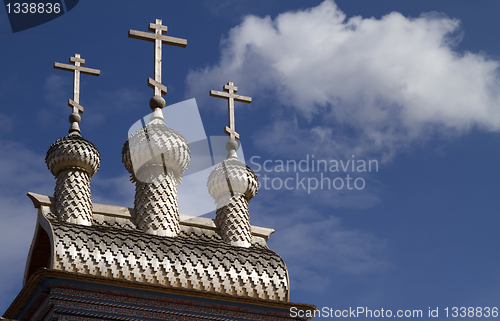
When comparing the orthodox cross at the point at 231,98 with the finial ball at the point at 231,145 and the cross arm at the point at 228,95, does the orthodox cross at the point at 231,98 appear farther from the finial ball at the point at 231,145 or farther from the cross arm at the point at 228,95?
the finial ball at the point at 231,145

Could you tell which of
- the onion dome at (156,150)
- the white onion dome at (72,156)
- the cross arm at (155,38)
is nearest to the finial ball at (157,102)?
the onion dome at (156,150)

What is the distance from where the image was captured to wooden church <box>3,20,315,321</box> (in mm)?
12375

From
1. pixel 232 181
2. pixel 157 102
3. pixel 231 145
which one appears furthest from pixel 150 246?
pixel 231 145

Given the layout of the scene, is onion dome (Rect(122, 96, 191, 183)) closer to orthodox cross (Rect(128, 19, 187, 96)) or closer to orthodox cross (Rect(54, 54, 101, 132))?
orthodox cross (Rect(128, 19, 187, 96))

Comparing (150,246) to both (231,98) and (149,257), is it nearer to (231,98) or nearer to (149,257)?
(149,257)

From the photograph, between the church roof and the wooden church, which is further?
the church roof

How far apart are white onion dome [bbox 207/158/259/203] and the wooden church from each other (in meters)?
0.02

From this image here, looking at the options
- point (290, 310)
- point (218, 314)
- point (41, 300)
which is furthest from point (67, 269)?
point (290, 310)

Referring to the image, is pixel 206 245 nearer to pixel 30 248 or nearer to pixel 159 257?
pixel 159 257

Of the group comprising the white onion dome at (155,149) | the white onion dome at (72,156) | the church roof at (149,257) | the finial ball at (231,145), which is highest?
the finial ball at (231,145)

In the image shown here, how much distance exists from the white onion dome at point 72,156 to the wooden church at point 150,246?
16mm

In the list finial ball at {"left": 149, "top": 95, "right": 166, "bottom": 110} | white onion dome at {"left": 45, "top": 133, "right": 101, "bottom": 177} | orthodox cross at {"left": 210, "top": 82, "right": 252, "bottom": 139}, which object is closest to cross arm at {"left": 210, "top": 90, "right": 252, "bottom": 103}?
orthodox cross at {"left": 210, "top": 82, "right": 252, "bottom": 139}

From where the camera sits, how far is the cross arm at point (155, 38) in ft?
→ 50.0

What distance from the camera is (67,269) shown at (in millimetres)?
12344
